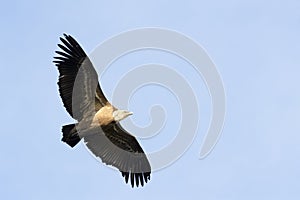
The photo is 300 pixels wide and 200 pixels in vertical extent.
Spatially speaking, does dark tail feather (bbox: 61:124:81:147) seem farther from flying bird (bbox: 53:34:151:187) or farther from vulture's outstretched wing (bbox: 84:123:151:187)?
→ vulture's outstretched wing (bbox: 84:123:151:187)

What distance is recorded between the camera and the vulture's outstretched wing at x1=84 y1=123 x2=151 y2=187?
32.3 metres

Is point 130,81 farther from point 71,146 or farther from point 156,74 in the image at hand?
point 71,146

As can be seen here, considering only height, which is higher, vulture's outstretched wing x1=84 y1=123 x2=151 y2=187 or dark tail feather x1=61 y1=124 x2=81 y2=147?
vulture's outstretched wing x1=84 y1=123 x2=151 y2=187

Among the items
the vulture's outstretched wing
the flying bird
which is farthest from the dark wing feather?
the vulture's outstretched wing

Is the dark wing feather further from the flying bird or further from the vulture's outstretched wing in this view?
the vulture's outstretched wing

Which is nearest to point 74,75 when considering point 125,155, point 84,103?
point 84,103

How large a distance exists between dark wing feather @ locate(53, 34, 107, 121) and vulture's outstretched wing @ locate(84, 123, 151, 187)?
202cm

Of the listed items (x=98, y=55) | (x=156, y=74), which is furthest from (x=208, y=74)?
(x=98, y=55)

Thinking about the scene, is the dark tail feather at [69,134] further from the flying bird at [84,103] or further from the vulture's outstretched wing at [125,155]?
the vulture's outstretched wing at [125,155]

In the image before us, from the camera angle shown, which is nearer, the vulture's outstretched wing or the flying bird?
the flying bird

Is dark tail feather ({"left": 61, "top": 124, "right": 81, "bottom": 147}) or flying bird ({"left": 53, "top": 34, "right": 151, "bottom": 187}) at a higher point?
flying bird ({"left": 53, "top": 34, "right": 151, "bottom": 187})

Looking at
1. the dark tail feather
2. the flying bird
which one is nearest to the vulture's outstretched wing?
the flying bird

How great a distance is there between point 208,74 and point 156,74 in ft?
5.99

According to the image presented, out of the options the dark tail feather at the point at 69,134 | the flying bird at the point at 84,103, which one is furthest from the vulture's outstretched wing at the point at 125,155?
the dark tail feather at the point at 69,134
